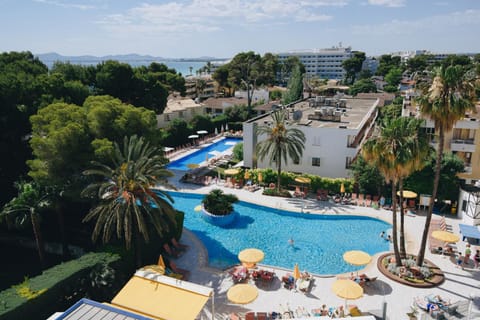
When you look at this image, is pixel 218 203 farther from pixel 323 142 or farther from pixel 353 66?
pixel 353 66

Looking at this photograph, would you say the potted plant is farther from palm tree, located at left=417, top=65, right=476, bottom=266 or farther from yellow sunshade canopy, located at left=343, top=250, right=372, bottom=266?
palm tree, located at left=417, top=65, right=476, bottom=266

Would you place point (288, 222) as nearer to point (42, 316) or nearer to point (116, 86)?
point (42, 316)

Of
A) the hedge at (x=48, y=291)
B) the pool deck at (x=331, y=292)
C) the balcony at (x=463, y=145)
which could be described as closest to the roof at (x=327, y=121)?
the balcony at (x=463, y=145)

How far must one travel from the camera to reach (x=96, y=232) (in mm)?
18984

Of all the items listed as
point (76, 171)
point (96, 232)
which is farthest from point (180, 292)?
point (76, 171)

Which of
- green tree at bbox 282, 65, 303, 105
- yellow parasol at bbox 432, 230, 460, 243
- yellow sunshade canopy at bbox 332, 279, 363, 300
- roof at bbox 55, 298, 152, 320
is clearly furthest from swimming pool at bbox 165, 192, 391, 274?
green tree at bbox 282, 65, 303, 105

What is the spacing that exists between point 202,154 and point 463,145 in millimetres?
32363

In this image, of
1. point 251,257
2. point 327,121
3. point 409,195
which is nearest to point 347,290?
point 251,257

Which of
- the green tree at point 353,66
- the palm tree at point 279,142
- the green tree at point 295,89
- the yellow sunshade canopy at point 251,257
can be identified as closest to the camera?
the yellow sunshade canopy at point 251,257

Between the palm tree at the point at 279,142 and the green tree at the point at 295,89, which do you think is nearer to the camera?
the palm tree at the point at 279,142

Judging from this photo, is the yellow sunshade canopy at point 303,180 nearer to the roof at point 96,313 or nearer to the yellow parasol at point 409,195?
the yellow parasol at point 409,195

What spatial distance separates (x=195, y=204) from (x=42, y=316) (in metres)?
18.8

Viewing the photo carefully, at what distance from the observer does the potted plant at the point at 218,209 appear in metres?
29.5

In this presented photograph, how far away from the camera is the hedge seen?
15383 mm
